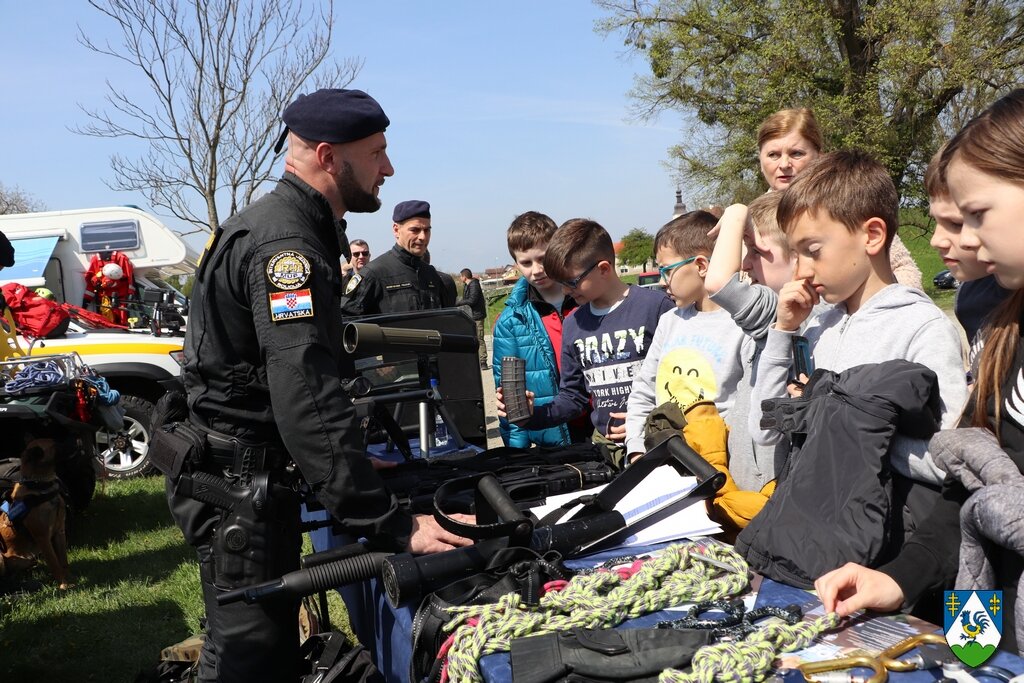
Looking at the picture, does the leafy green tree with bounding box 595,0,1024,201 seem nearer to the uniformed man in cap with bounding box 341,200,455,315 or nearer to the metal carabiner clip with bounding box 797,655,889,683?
the uniformed man in cap with bounding box 341,200,455,315

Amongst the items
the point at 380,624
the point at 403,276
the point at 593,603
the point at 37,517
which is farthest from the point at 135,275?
the point at 593,603

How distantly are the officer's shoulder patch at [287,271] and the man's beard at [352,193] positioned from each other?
1.37 ft

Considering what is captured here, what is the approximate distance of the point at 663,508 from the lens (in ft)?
6.56

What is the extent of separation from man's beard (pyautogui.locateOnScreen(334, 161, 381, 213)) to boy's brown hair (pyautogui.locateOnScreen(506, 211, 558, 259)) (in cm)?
188

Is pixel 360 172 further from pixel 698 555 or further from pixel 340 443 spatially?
pixel 698 555

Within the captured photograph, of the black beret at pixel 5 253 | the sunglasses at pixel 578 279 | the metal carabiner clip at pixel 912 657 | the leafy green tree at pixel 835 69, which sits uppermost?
the leafy green tree at pixel 835 69

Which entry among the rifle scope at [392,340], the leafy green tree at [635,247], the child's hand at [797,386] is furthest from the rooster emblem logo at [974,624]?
the leafy green tree at [635,247]

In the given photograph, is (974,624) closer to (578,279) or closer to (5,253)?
(578,279)

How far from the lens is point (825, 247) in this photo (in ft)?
6.71

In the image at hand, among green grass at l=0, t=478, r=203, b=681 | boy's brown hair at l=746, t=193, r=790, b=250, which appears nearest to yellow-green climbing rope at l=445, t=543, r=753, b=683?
boy's brown hair at l=746, t=193, r=790, b=250

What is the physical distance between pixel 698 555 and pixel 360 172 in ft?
5.03

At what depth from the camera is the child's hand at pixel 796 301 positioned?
2.01m

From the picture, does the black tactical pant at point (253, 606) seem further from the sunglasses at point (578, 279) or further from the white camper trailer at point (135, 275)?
the white camper trailer at point (135, 275)

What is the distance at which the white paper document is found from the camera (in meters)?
1.95
